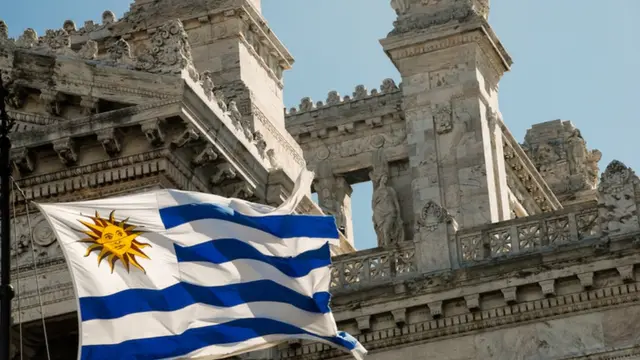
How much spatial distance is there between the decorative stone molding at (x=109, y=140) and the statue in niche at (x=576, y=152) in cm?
1888

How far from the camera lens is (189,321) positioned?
27922 mm

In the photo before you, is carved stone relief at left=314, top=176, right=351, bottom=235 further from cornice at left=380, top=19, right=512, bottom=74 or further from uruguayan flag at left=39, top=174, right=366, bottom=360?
uruguayan flag at left=39, top=174, right=366, bottom=360

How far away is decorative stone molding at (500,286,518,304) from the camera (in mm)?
35500

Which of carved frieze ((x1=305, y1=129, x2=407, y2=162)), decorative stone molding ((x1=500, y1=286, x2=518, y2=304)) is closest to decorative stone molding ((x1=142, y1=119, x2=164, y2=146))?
decorative stone molding ((x1=500, y1=286, x2=518, y2=304))

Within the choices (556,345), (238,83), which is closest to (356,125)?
(238,83)

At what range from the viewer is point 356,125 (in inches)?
1949

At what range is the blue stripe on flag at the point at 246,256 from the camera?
28.8 metres

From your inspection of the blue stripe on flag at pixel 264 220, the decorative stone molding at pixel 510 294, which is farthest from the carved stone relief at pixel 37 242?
the decorative stone molding at pixel 510 294

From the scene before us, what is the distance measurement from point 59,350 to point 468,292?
20.7ft

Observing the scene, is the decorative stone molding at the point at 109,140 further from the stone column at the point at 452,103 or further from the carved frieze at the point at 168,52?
the stone column at the point at 452,103

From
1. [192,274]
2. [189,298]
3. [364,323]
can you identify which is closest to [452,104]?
[364,323]

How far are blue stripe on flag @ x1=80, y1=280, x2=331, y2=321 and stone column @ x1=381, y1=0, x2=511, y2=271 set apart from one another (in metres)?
13.5

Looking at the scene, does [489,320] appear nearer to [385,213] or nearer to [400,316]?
[400,316]

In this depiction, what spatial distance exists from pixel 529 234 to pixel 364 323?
292cm
